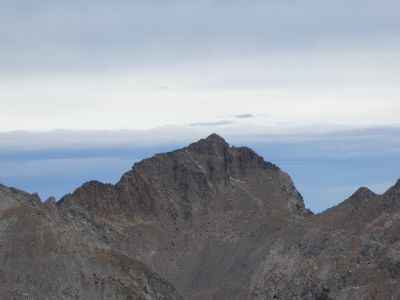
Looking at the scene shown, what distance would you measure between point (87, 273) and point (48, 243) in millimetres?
9135

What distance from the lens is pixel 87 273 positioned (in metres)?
196

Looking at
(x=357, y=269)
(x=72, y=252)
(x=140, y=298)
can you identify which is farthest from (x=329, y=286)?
(x=72, y=252)

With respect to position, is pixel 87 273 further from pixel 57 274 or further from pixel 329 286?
pixel 329 286

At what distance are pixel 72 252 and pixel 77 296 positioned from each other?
11.2m

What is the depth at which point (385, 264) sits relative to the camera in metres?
195

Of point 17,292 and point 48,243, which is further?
point 48,243

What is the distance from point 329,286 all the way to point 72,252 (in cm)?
4544

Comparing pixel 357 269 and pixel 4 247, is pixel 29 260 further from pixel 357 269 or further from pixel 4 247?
pixel 357 269

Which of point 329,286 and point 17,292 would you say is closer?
point 17,292

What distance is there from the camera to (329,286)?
199 metres

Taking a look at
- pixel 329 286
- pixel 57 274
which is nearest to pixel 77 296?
pixel 57 274

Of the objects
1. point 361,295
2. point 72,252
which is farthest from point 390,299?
point 72,252

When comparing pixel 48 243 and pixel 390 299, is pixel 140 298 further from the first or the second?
pixel 390 299

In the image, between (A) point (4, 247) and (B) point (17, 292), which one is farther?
(A) point (4, 247)
